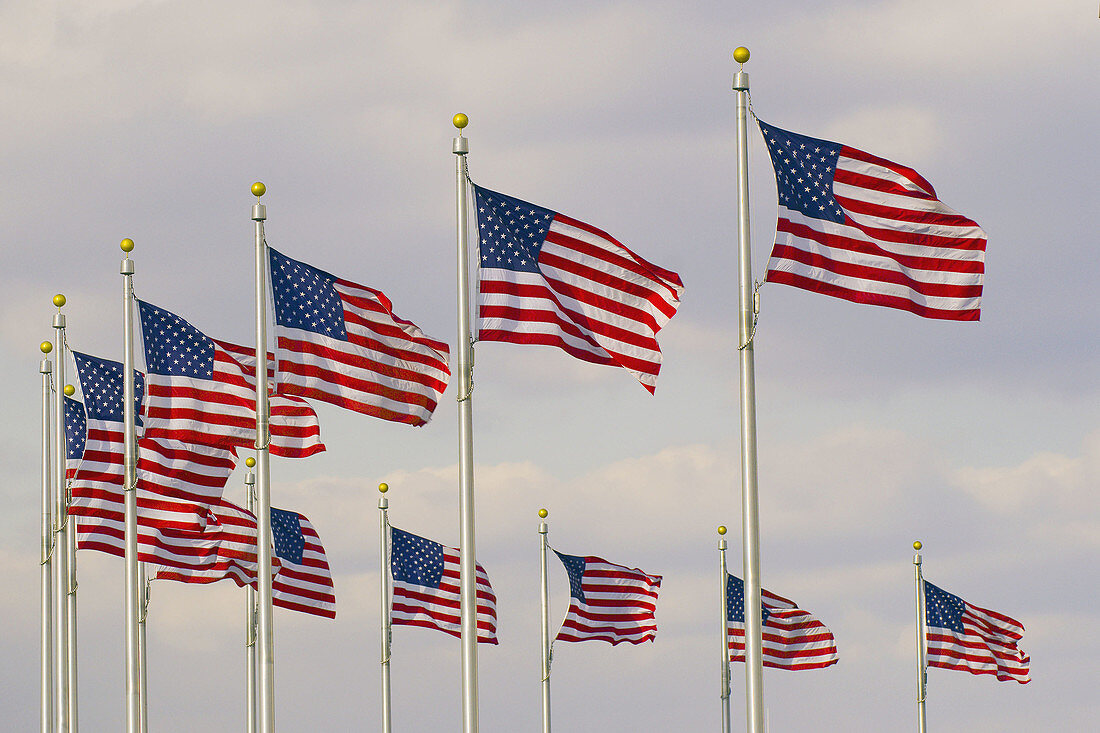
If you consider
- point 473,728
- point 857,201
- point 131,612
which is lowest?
point 473,728

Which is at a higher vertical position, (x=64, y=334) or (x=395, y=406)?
(x=64, y=334)

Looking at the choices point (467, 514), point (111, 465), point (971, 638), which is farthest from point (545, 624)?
point (467, 514)

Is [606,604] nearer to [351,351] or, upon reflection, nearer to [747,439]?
[351,351]

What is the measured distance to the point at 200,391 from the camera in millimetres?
31656

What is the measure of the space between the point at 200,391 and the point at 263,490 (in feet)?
11.9

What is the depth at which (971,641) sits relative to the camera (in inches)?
2144

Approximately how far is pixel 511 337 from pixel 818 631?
29.3 metres

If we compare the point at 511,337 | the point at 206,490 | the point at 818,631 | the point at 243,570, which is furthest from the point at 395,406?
the point at 818,631

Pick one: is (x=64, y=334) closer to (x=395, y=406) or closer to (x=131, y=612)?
(x=131, y=612)

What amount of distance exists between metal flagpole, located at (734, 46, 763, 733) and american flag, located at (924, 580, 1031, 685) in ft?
102

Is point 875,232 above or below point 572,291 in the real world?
above

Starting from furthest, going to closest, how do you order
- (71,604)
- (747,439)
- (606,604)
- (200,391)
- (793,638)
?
(793,638), (606,604), (71,604), (200,391), (747,439)

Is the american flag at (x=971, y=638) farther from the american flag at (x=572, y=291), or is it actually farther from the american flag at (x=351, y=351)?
the american flag at (x=572, y=291)

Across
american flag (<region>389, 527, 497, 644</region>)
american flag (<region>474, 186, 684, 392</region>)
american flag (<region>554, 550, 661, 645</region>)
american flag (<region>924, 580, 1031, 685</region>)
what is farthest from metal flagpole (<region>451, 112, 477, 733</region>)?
american flag (<region>924, 580, 1031, 685</region>)
